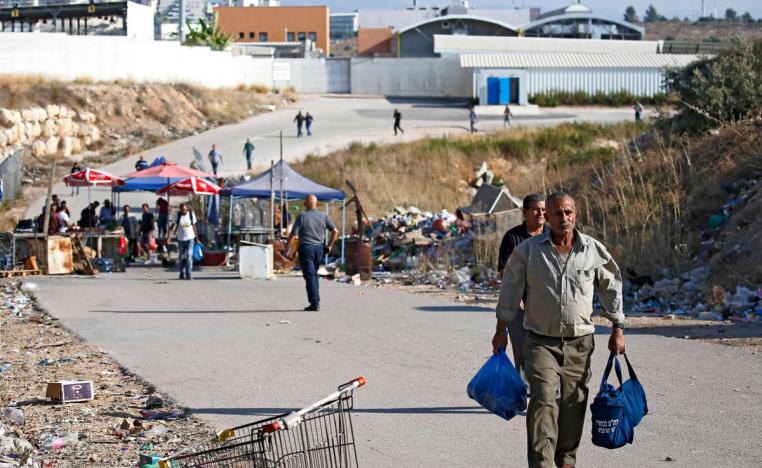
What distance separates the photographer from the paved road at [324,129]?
49812mm

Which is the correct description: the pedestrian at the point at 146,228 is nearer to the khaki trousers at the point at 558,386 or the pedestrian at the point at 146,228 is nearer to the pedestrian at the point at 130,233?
the pedestrian at the point at 130,233

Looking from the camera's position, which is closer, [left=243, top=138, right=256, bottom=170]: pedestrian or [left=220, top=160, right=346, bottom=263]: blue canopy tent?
[left=220, top=160, right=346, bottom=263]: blue canopy tent

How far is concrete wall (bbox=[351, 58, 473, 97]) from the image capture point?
82875 mm

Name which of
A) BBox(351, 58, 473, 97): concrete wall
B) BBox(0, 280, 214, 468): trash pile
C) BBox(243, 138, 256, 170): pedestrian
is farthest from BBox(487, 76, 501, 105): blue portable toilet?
BBox(0, 280, 214, 468): trash pile

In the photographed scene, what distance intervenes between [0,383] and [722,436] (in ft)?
23.0

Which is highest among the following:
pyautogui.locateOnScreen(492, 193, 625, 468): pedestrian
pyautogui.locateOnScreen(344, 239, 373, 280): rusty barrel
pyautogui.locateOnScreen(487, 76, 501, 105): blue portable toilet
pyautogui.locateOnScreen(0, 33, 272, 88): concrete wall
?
pyautogui.locateOnScreen(0, 33, 272, 88): concrete wall

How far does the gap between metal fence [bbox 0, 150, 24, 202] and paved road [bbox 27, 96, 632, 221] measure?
0.93 metres

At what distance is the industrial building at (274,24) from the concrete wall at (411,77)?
118ft

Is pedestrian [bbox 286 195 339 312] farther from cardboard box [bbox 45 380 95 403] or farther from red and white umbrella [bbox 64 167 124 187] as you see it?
red and white umbrella [bbox 64 167 124 187]

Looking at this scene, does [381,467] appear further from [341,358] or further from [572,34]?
[572,34]

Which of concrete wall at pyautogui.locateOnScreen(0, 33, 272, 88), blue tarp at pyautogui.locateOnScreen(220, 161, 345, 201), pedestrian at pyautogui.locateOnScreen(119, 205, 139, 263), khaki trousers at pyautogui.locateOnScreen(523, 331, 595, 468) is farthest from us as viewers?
concrete wall at pyautogui.locateOnScreen(0, 33, 272, 88)

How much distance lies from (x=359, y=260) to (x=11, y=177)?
21.1 meters

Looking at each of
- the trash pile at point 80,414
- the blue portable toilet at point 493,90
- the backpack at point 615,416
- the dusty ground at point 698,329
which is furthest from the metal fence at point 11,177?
the blue portable toilet at point 493,90

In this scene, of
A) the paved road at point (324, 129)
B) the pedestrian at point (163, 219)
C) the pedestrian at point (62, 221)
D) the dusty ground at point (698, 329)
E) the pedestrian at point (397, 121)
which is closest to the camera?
the dusty ground at point (698, 329)
